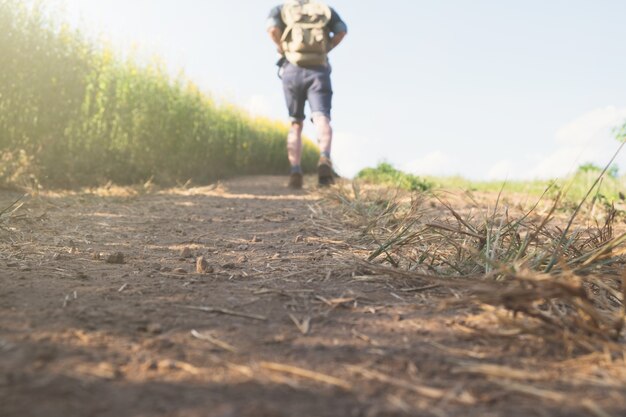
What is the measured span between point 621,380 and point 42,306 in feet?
4.98

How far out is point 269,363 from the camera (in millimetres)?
1153

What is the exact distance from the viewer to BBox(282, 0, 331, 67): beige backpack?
564 cm

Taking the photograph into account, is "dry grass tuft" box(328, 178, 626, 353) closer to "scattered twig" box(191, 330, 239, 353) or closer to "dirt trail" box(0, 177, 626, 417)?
"dirt trail" box(0, 177, 626, 417)

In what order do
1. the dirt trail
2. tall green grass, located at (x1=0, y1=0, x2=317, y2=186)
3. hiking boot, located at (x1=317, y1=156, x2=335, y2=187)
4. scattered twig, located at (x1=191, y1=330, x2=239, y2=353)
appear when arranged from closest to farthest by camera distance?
1. the dirt trail
2. scattered twig, located at (x1=191, y1=330, x2=239, y2=353)
3. hiking boot, located at (x1=317, y1=156, x2=335, y2=187)
4. tall green grass, located at (x1=0, y1=0, x2=317, y2=186)

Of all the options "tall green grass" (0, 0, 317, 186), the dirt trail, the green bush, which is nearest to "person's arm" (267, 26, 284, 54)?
the green bush

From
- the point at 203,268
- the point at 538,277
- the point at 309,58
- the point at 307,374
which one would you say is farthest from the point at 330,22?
the point at 307,374

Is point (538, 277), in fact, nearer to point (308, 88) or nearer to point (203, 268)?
point (203, 268)

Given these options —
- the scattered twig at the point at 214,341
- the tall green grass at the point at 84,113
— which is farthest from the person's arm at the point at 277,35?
the scattered twig at the point at 214,341

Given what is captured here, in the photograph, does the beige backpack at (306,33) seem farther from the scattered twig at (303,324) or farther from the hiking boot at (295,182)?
the scattered twig at (303,324)

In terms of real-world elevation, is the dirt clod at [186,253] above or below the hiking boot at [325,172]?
below

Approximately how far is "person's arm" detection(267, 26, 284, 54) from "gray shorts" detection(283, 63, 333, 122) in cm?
23

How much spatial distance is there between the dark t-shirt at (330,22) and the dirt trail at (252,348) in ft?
14.2

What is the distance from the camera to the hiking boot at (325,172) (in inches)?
233

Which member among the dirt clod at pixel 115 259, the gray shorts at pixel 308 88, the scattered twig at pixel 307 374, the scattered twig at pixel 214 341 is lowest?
the scattered twig at pixel 307 374
